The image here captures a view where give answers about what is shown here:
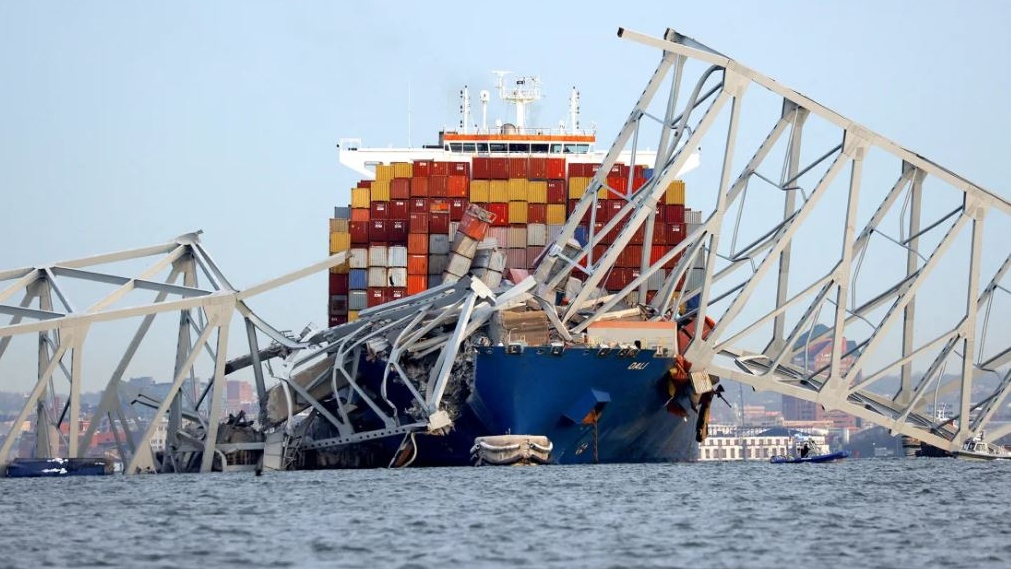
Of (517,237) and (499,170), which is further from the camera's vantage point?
(499,170)

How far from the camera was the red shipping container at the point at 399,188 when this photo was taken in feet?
237

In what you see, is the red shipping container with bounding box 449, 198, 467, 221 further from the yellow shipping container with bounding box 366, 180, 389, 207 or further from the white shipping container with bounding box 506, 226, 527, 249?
the yellow shipping container with bounding box 366, 180, 389, 207

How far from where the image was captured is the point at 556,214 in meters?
70.8

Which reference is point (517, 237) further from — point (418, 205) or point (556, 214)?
point (418, 205)

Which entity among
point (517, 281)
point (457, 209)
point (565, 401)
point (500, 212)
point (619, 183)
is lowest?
point (565, 401)

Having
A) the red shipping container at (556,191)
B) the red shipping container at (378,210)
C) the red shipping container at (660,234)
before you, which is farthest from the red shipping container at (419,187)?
the red shipping container at (660,234)

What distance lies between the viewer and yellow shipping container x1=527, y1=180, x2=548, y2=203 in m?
71.2

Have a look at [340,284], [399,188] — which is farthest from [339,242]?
[399,188]

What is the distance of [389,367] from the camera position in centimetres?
5406

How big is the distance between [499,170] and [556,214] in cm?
352

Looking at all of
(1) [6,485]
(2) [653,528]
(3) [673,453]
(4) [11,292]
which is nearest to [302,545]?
(2) [653,528]

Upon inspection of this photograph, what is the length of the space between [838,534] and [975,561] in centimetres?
420

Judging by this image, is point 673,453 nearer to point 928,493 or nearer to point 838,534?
point 928,493

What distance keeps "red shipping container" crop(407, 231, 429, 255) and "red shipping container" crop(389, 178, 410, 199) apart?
11.3 feet
